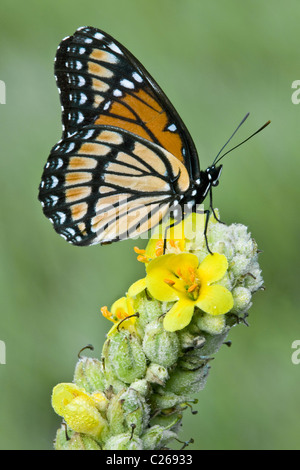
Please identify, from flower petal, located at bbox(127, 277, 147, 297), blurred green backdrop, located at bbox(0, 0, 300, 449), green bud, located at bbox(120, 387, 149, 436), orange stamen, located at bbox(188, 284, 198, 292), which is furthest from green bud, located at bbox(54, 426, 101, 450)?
blurred green backdrop, located at bbox(0, 0, 300, 449)

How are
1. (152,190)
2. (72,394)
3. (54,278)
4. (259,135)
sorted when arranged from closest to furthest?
1. (72,394)
2. (152,190)
3. (54,278)
4. (259,135)

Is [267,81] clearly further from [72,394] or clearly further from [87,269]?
[72,394]

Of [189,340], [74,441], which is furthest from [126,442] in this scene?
[189,340]

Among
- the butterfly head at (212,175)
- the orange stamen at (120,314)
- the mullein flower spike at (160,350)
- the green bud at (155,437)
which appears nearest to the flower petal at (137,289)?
the mullein flower spike at (160,350)

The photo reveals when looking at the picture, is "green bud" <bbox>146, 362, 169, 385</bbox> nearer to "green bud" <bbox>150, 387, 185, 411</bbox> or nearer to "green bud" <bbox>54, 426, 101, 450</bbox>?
"green bud" <bbox>150, 387, 185, 411</bbox>

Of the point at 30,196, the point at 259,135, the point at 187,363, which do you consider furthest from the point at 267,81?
the point at 187,363
